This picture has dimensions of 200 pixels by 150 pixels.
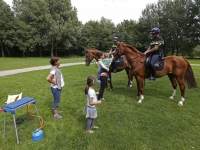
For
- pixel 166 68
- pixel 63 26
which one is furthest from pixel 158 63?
pixel 63 26

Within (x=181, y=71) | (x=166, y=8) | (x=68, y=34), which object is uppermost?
(x=166, y=8)

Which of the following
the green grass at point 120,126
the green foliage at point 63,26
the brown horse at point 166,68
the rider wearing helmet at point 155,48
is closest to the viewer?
the green grass at point 120,126

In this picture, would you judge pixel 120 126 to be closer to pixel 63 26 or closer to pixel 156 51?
pixel 156 51

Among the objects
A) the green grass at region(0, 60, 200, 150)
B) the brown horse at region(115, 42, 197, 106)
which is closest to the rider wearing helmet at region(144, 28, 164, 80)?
the brown horse at region(115, 42, 197, 106)

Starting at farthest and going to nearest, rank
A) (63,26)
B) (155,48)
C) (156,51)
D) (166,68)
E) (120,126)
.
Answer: (63,26) < (166,68) < (156,51) < (155,48) < (120,126)

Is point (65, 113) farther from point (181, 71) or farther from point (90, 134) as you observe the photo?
point (181, 71)

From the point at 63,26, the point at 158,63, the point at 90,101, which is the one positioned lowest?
the point at 90,101

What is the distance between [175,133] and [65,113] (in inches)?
129

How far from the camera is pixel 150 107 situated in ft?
15.7

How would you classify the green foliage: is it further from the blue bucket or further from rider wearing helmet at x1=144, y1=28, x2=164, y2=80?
the blue bucket

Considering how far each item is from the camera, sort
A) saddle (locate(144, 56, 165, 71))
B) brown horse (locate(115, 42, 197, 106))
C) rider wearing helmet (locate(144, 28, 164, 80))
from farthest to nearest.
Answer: brown horse (locate(115, 42, 197, 106)) → saddle (locate(144, 56, 165, 71)) → rider wearing helmet (locate(144, 28, 164, 80))

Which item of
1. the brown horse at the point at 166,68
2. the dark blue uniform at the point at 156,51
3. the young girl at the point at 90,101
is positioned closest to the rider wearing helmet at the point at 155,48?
the dark blue uniform at the point at 156,51

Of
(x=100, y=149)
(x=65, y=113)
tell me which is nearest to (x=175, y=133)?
(x=100, y=149)

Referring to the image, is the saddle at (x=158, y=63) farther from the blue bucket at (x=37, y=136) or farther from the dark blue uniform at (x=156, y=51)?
the blue bucket at (x=37, y=136)
